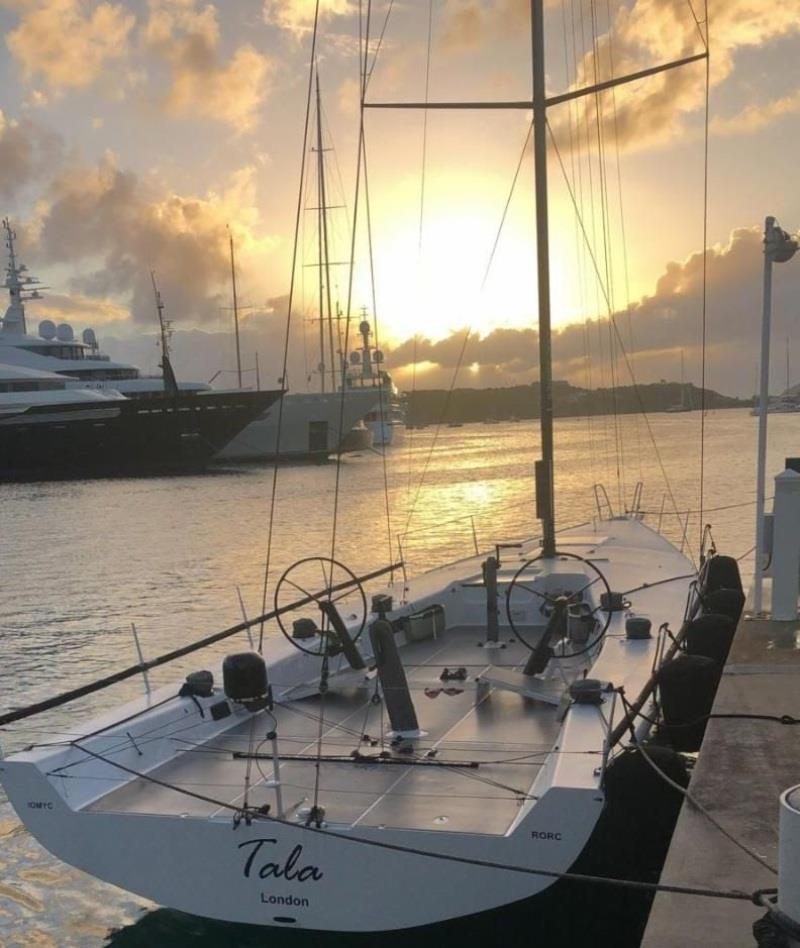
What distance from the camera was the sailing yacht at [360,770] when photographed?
538 cm

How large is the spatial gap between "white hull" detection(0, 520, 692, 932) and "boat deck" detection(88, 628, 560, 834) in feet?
0.06

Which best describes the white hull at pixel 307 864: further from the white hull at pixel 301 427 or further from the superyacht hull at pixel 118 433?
the white hull at pixel 301 427

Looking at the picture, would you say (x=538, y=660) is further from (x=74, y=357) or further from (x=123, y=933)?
(x=74, y=357)

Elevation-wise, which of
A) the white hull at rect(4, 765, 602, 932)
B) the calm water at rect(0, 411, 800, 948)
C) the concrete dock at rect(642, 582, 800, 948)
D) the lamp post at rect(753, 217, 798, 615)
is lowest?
the calm water at rect(0, 411, 800, 948)

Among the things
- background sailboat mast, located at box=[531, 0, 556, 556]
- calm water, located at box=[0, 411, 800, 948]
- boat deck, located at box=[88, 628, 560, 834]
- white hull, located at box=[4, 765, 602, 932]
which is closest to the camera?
white hull, located at box=[4, 765, 602, 932]

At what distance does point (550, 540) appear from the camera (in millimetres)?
12539

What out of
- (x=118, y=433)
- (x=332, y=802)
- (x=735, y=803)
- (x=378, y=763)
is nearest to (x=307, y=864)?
(x=332, y=802)

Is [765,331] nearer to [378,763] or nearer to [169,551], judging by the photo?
[378,763]

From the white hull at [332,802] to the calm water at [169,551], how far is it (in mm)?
1034

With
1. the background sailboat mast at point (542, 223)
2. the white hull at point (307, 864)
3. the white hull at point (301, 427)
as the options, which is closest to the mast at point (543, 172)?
the background sailboat mast at point (542, 223)

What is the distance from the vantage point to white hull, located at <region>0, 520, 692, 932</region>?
5.35 m

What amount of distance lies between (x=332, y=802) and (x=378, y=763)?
77 cm

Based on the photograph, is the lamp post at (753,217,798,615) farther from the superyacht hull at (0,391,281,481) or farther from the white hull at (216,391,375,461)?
the white hull at (216,391,375,461)

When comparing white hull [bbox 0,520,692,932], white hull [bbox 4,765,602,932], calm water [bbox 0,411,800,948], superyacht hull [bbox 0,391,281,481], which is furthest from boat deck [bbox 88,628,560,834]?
superyacht hull [bbox 0,391,281,481]
